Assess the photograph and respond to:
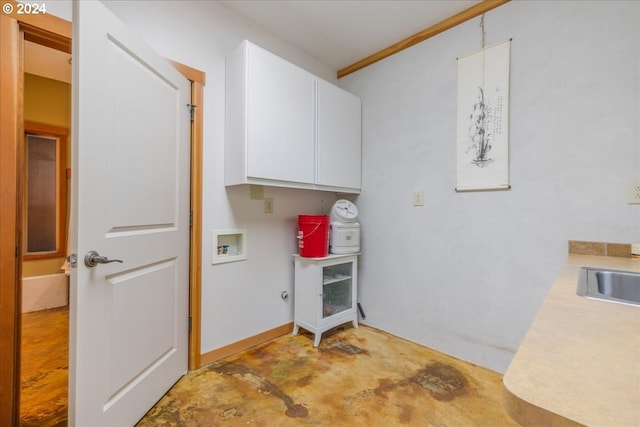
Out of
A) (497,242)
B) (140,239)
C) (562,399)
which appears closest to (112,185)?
(140,239)

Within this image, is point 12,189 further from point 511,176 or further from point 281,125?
point 511,176

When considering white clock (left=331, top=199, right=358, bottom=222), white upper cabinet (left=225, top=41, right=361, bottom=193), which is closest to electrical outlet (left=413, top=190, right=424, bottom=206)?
white clock (left=331, top=199, right=358, bottom=222)

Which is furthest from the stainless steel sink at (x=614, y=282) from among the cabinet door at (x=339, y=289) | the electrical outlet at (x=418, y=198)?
the cabinet door at (x=339, y=289)

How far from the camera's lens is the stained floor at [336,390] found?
57.5 inches

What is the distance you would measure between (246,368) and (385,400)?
93cm

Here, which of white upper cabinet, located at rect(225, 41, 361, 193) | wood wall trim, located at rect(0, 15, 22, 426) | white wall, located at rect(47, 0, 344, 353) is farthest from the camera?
white upper cabinet, located at rect(225, 41, 361, 193)

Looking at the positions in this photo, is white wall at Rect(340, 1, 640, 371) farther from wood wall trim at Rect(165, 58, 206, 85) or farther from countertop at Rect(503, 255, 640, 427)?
wood wall trim at Rect(165, 58, 206, 85)

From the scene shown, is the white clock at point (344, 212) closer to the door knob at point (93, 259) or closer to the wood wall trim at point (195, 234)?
the wood wall trim at point (195, 234)

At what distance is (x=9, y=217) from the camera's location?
4.05ft

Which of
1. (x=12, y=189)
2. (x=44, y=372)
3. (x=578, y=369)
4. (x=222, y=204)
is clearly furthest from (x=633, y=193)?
(x=44, y=372)

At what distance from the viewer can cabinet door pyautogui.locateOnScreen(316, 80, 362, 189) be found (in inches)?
93.0

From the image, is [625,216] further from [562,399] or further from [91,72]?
[91,72]

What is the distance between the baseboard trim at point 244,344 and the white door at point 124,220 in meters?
0.21

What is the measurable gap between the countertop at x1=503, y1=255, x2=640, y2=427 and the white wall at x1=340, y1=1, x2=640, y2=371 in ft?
3.79
